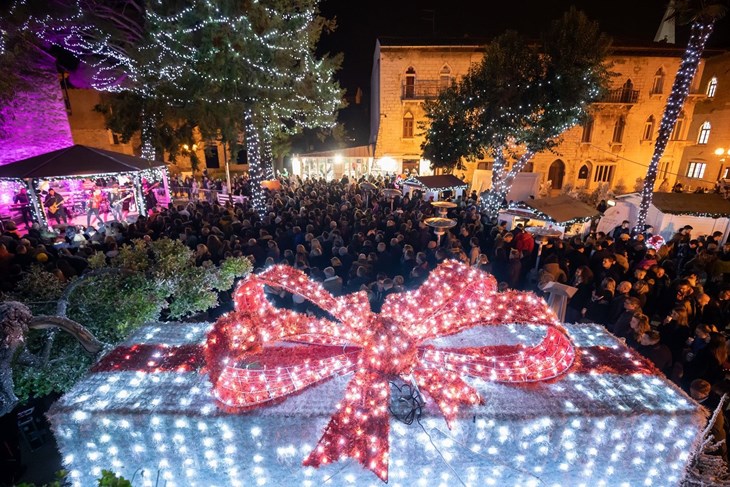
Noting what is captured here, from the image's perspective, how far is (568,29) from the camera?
1405 centimetres

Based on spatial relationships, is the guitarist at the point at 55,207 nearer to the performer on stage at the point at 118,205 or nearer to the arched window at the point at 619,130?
the performer on stage at the point at 118,205

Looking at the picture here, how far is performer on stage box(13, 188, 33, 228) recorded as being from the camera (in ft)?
48.8

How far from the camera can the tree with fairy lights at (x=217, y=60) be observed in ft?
37.6

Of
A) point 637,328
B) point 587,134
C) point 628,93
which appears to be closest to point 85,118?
point 637,328

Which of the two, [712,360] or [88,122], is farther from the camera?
[88,122]

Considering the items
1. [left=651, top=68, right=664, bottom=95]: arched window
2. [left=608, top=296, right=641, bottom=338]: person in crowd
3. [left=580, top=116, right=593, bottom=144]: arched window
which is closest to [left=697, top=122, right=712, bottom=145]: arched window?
[left=651, top=68, right=664, bottom=95]: arched window

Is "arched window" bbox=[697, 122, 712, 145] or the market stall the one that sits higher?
"arched window" bbox=[697, 122, 712, 145]

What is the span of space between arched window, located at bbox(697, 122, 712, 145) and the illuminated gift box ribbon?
3294 cm

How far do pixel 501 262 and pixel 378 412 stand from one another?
7.32m

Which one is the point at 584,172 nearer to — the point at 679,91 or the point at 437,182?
the point at 679,91

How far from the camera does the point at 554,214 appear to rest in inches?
420

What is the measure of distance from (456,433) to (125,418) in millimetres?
2160

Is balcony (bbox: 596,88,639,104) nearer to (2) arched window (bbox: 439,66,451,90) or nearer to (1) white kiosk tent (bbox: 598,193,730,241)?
(2) arched window (bbox: 439,66,451,90)

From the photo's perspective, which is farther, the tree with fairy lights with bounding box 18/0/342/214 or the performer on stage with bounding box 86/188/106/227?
the performer on stage with bounding box 86/188/106/227
